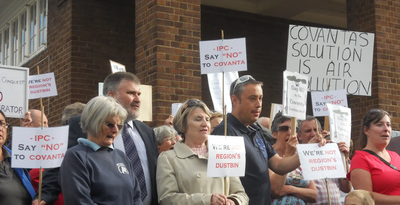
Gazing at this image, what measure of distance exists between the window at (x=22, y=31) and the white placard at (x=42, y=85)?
445 centimetres

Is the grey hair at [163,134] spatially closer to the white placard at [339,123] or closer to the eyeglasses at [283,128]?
the eyeglasses at [283,128]

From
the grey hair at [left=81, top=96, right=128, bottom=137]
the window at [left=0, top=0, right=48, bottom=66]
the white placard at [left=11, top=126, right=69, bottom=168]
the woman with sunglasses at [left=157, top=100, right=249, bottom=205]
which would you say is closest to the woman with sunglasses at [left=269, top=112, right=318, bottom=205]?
the woman with sunglasses at [left=157, top=100, right=249, bottom=205]

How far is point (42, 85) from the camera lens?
279 inches

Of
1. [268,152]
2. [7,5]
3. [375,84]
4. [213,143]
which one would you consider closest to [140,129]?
[213,143]

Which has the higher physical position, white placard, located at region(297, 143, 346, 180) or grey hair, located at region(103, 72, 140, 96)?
grey hair, located at region(103, 72, 140, 96)

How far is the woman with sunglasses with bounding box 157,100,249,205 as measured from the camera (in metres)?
4.12

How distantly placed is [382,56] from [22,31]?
7.66m

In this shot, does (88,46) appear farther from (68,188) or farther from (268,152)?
(68,188)

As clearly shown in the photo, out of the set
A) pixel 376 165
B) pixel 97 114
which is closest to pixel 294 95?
pixel 376 165

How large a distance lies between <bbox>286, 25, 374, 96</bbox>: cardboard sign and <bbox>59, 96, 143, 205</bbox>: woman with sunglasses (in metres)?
3.69

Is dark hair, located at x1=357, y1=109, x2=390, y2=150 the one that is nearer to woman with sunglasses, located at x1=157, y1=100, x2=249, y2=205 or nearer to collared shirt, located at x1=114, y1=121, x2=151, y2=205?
woman with sunglasses, located at x1=157, y1=100, x2=249, y2=205

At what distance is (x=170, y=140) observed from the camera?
5809 millimetres

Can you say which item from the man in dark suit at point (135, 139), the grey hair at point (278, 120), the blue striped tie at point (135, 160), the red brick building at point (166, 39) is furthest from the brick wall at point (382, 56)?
the blue striped tie at point (135, 160)

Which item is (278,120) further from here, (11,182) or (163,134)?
(11,182)
